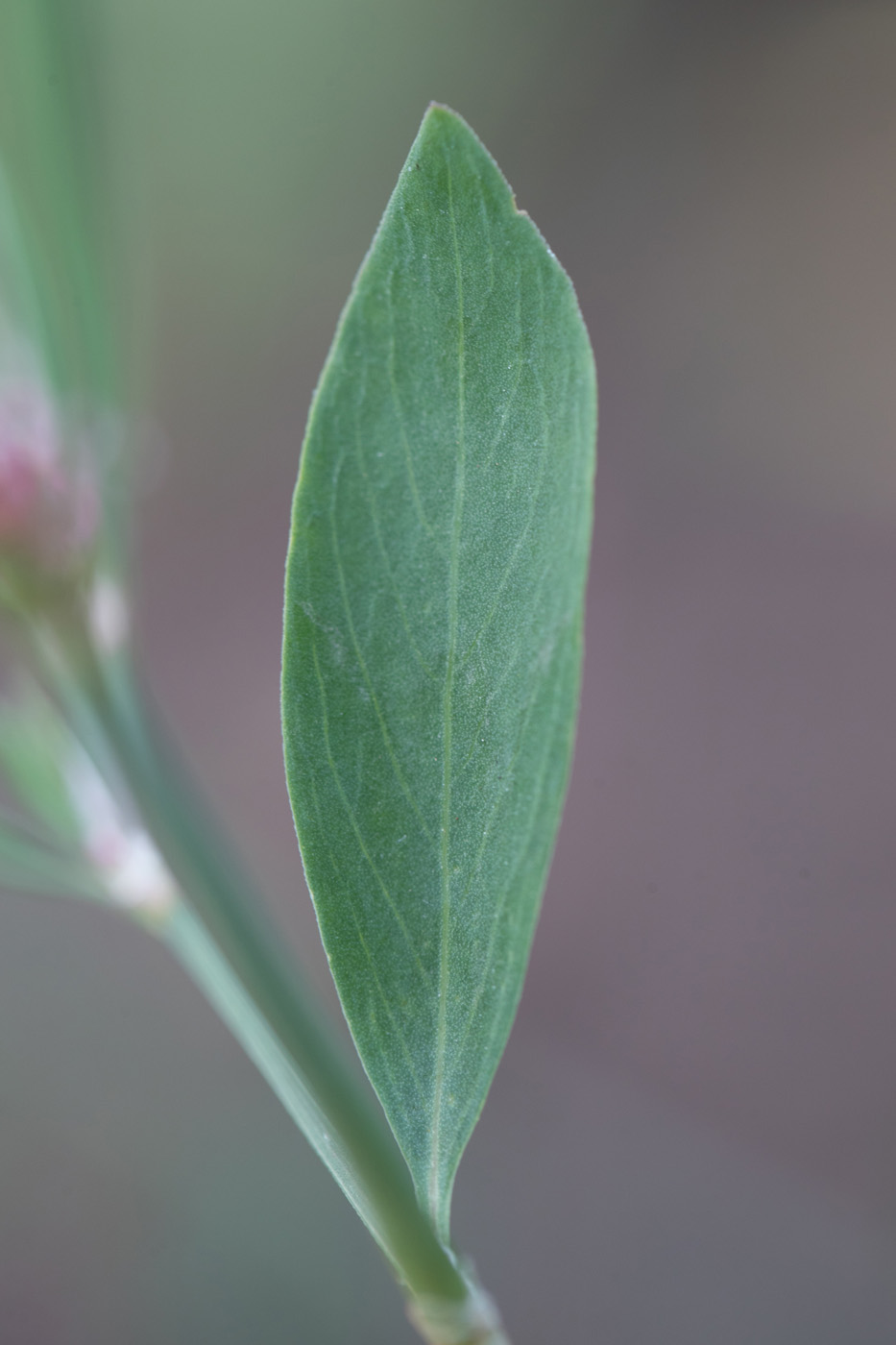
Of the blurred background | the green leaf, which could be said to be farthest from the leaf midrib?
the blurred background

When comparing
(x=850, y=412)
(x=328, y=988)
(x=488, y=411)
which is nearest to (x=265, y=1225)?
(x=328, y=988)

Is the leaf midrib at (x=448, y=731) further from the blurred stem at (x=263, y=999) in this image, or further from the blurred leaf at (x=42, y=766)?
the blurred leaf at (x=42, y=766)

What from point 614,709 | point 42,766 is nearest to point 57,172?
point 42,766

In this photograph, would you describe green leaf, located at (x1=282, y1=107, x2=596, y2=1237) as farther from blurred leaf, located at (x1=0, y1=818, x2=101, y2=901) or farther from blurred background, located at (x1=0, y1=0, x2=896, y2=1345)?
blurred background, located at (x1=0, y1=0, x2=896, y2=1345)

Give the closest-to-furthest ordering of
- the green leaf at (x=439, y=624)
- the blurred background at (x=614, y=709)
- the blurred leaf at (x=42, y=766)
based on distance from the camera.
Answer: the green leaf at (x=439, y=624)
the blurred leaf at (x=42, y=766)
the blurred background at (x=614, y=709)

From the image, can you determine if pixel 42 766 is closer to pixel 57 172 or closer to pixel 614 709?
pixel 57 172

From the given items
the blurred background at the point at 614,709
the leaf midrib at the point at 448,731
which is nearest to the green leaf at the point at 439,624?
the leaf midrib at the point at 448,731
